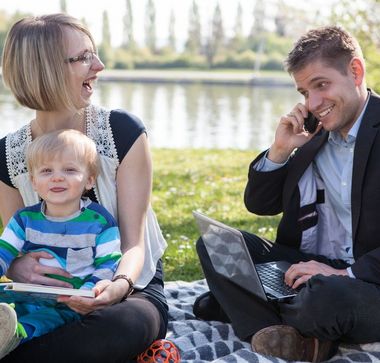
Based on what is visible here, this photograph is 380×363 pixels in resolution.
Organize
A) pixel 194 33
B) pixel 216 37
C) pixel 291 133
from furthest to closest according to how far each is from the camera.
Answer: pixel 194 33 → pixel 216 37 → pixel 291 133

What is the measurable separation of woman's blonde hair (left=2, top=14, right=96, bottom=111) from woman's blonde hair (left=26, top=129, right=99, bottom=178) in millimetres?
157

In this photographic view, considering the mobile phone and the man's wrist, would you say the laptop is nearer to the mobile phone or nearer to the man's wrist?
the man's wrist

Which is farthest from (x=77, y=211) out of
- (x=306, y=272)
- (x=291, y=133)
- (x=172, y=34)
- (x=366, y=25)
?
(x=172, y=34)

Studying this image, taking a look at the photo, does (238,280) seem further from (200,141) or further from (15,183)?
(200,141)

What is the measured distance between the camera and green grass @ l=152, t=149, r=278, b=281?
196 inches

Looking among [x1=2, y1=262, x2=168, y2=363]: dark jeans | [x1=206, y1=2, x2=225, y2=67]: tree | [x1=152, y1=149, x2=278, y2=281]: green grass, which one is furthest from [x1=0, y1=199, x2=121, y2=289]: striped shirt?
[x1=206, y1=2, x2=225, y2=67]: tree

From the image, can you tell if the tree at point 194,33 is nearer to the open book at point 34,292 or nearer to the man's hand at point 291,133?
the man's hand at point 291,133

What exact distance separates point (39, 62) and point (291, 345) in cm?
166

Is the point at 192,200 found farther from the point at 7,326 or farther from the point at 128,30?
the point at 128,30

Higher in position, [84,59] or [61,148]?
[84,59]

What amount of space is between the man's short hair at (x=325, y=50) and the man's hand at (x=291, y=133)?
0.22 m

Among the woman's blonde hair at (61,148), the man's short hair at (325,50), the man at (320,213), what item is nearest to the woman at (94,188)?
the woman's blonde hair at (61,148)

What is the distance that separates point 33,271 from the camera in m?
2.96

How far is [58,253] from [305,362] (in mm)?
1176
